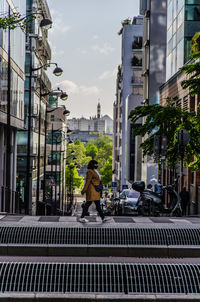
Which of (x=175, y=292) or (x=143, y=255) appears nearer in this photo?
(x=175, y=292)

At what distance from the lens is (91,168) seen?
12648 mm

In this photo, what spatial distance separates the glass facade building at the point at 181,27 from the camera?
119 feet

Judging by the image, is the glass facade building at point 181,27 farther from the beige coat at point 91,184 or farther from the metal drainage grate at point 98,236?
the metal drainage grate at point 98,236

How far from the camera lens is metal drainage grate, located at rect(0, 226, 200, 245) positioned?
35.0 feet

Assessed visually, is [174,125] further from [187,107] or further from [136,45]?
[136,45]

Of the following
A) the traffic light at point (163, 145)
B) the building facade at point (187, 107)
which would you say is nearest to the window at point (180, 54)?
the building facade at point (187, 107)

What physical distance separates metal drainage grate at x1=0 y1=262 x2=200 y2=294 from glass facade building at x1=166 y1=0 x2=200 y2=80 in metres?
28.3

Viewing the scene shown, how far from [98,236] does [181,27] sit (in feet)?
→ 97.1

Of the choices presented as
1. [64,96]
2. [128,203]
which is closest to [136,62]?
[64,96]

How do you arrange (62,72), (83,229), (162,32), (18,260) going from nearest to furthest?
(18,260), (83,229), (62,72), (162,32)

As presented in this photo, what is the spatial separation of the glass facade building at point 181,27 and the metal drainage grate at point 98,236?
25643 mm

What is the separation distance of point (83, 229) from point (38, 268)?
109 inches

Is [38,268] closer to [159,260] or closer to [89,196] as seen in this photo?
[159,260]

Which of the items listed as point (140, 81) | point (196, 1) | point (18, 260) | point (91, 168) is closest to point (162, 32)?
point (196, 1)
